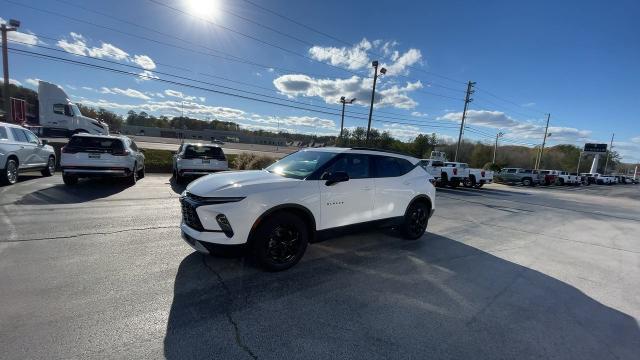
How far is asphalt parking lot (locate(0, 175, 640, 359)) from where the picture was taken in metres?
2.59

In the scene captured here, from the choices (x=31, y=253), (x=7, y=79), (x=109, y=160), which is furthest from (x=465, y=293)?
(x=7, y=79)

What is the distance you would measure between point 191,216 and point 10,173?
29.7 ft

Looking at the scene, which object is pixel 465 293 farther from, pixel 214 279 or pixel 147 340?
pixel 147 340

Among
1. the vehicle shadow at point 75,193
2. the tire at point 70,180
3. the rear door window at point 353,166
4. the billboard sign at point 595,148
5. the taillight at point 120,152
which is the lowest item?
the vehicle shadow at point 75,193

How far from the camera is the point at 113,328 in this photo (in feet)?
8.77

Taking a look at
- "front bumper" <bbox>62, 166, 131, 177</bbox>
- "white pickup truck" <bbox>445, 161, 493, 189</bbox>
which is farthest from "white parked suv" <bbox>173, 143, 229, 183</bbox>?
"white pickup truck" <bbox>445, 161, 493, 189</bbox>

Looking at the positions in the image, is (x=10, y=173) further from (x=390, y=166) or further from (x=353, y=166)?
(x=390, y=166)

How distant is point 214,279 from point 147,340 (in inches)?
46.5

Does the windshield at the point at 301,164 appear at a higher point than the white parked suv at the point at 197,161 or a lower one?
higher

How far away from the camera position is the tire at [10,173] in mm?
8562

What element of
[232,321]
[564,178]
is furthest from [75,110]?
[564,178]

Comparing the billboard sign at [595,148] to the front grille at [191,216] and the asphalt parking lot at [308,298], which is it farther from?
the front grille at [191,216]

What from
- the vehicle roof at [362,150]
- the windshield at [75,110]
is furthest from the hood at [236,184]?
the windshield at [75,110]

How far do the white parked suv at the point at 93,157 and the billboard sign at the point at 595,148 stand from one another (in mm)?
93740
